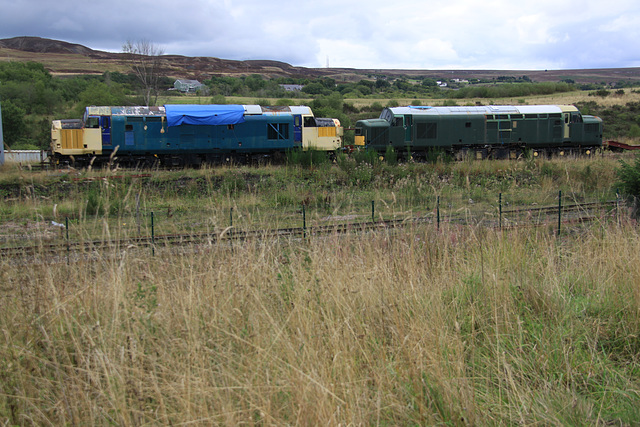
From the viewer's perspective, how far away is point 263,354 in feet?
12.8

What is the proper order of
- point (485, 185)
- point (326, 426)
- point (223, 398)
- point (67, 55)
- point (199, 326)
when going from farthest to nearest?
1. point (67, 55)
2. point (485, 185)
3. point (199, 326)
4. point (223, 398)
5. point (326, 426)

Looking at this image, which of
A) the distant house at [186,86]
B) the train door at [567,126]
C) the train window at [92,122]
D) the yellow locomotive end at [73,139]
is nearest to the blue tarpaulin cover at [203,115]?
the train window at [92,122]

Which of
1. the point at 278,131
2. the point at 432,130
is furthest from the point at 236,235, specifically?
the point at 432,130

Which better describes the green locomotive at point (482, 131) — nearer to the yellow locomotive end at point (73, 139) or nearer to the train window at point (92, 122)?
the train window at point (92, 122)

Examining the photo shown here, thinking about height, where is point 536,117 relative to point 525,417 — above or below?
above

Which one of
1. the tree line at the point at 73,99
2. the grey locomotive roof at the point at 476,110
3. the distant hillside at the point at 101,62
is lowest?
the grey locomotive roof at the point at 476,110

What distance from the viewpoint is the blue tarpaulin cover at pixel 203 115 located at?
25.1m

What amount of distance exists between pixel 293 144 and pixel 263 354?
23650 millimetres

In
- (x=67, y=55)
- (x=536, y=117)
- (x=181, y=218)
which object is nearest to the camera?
(x=181, y=218)

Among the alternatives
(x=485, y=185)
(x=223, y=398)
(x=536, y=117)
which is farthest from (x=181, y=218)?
(x=536, y=117)

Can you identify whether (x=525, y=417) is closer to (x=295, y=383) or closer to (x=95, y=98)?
(x=295, y=383)

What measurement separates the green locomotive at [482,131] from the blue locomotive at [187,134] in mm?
2937

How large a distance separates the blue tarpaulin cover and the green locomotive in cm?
693

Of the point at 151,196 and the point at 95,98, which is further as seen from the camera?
the point at 95,98
